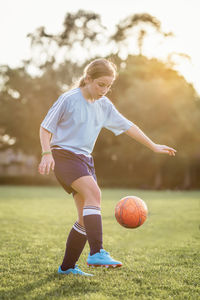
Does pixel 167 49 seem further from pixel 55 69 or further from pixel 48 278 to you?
pixel 48 278

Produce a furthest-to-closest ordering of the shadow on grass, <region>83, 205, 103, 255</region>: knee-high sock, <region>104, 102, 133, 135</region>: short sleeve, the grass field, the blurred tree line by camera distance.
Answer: the blurred tree line → <region>104, 102, 133, 135</region>: short sleeve → <region>83, 205, 103, 255</region>: knee-high sock → the grass field → the shadow on grass

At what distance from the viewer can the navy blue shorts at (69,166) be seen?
366cm

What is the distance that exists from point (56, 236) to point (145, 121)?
25.8 m

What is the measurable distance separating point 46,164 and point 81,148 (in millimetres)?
478

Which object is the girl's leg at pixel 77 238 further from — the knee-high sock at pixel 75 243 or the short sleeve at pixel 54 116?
the short sleeve at pixel 54 116

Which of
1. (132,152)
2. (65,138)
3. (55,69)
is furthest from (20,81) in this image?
(65,138)

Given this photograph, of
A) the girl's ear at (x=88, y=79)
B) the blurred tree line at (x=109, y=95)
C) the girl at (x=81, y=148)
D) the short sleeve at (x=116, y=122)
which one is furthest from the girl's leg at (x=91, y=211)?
the blurred tree line at (x=109, y=95)

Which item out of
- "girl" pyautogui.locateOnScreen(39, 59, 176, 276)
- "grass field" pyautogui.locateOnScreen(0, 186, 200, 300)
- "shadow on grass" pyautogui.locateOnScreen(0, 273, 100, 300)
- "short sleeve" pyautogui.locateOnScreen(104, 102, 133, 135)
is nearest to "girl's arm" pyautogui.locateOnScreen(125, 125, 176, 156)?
"short sleeve" pyautogui.locateOnScreen(104, 102, 133, 135)

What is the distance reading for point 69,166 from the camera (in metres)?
3.69

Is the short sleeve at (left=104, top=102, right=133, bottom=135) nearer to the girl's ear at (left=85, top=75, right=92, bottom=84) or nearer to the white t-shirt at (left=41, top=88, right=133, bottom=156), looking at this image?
the white t-shirt at (left=41, top=88, right=133, bottom=156)

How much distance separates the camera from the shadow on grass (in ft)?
10.4

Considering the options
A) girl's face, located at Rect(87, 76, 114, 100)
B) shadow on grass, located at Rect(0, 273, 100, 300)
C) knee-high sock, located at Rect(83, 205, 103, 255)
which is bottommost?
shadow on grass, located at Rect(0, 273, 100, 300)

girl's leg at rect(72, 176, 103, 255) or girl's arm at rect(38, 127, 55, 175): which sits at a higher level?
Answer: girl's arm at rect(38, 127, 55, 175)

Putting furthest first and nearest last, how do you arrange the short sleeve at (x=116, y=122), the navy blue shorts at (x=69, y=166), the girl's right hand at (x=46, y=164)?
the short sleeve at (x=116, y=122) → the navy blue shorts at (x=69, y=166) → the girl's right hand at (x=46, y=164)
